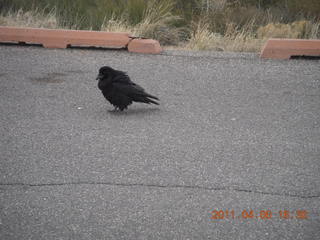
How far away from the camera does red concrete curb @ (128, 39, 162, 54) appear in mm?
8484

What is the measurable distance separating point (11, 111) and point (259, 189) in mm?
3067

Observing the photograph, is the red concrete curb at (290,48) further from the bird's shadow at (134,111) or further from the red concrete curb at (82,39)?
the bird's shadow at (134,111)

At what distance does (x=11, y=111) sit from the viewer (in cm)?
648

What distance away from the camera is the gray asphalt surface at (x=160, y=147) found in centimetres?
416

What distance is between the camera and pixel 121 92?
21.7 feet

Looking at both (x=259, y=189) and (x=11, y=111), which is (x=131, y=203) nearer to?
(x=259, y=189)

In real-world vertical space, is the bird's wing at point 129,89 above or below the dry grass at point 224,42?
above

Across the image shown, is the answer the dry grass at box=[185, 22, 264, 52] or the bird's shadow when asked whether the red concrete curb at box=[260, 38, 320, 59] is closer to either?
the dry grass at box=[185, 22, 264, 52]

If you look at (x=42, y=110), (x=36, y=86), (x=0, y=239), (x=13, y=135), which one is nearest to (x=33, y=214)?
(x=0, y=239)

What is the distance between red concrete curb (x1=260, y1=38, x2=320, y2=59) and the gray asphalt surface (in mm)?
160
